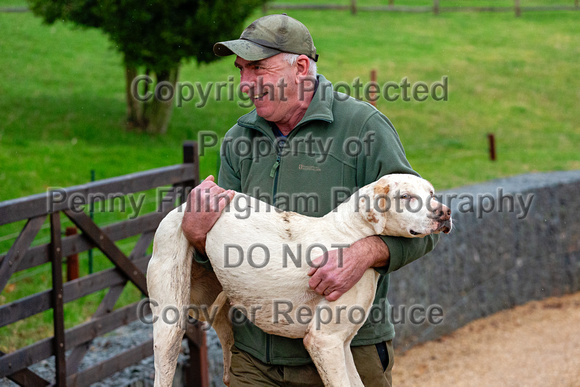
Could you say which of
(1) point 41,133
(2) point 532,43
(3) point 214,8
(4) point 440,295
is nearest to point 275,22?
(4) point 440,295

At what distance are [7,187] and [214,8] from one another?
13.8 ft

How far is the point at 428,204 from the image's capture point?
254cm

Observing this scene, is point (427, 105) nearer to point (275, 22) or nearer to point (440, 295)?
point (440, 295)

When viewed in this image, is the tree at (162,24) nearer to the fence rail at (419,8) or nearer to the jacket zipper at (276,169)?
the jacket zipper at (276,169)

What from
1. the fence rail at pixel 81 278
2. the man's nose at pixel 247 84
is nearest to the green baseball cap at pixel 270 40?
the man's nose at pixel 247 84

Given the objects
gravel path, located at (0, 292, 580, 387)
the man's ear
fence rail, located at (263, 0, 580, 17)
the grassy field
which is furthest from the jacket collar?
fence rail, located at (263, 0, 580, 17)

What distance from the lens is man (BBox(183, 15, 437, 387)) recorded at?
277 cm

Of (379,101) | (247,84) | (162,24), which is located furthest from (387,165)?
(379,101)

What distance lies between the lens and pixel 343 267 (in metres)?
2.63

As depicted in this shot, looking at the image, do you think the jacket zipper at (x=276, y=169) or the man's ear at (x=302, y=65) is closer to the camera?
the man's ear at (x=302, y=65)

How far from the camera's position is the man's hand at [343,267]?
2623 mm

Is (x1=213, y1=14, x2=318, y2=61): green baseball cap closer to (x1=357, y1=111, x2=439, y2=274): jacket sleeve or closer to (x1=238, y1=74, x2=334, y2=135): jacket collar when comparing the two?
(x1=238, y1=74, x2=334, y2=135): jacket collar

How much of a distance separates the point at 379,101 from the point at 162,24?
305 inches

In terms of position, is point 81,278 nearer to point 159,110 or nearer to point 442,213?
point 442,213
